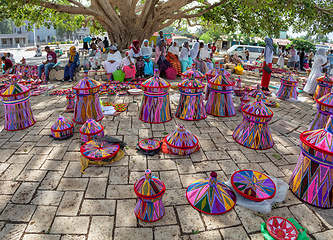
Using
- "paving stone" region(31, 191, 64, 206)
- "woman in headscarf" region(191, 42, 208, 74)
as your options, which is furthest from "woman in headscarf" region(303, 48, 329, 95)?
"paving stone" region(31, 191, 64, 206)

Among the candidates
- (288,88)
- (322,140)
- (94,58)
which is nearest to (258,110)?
(322,140)

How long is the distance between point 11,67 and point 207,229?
1168 cm

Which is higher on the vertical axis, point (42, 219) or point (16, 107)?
point (16, 107)

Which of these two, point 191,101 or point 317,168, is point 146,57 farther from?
point 317,168

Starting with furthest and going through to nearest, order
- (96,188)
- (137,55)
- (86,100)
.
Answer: (137,55) → (86,100) → (96,188)

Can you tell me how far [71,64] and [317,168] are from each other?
29.4 ft

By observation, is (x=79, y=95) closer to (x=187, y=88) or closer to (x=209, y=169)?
(x=187, y=88)

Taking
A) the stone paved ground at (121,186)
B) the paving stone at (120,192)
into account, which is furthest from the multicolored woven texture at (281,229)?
the paving stone at (120,192)

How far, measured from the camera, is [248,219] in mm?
2816

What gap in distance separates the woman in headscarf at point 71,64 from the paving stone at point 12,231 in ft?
24.4

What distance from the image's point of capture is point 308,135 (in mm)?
3115

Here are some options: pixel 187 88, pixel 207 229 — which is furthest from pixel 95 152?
pixel 187 88

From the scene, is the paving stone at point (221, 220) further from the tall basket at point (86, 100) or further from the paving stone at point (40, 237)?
the tall basket at point (86, 100)

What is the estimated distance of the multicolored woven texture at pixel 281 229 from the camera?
8.24 ft
